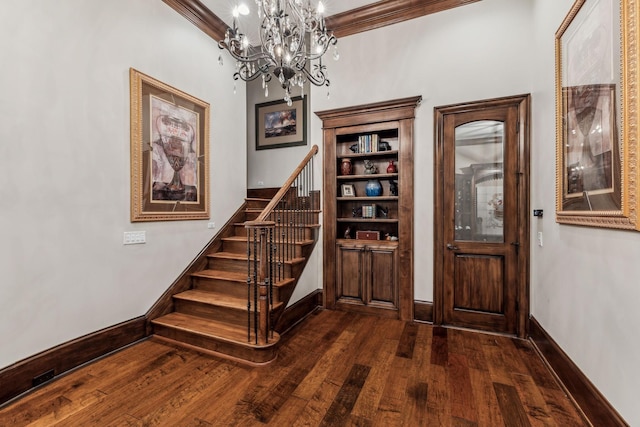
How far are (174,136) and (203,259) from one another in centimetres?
153

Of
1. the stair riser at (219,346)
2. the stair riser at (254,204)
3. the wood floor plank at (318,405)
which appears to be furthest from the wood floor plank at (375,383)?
the stair riser at (254,204)

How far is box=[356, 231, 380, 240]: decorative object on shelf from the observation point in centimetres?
372

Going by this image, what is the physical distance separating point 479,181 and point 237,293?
2.99 metres

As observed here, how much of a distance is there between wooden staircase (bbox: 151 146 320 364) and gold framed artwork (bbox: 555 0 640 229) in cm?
220

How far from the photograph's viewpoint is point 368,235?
12.3ft

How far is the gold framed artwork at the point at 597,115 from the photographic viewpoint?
1.34 m

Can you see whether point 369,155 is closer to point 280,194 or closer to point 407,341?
point 280,194

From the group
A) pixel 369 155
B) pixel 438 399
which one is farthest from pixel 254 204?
pixel 438 399

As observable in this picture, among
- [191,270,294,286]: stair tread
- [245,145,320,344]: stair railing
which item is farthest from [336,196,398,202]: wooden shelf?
[191,270,294,286]: stair tread

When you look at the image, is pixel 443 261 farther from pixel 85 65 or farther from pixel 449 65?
pixel 85 65

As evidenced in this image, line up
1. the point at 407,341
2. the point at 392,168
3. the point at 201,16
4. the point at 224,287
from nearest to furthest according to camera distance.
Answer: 1. the point at 407,341
2. the point at 224,287
3. the point at 201,16
4. the point at 392,168

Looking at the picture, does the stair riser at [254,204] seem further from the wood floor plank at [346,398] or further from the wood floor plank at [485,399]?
the wood floor plank at [485,399]

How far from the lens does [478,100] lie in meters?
3.13

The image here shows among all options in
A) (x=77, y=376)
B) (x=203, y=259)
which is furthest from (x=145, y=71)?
(x=77, y=376)
